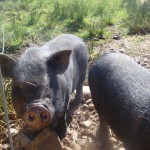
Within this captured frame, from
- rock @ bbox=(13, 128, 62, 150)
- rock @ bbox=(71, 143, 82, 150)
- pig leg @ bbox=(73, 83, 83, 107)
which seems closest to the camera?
rock @ bbox=(13, 128, 62, 150)

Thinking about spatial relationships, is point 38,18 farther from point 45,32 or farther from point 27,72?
point 27,72

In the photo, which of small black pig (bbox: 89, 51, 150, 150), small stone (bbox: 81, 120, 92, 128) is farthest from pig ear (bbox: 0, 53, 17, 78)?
small stone (bbox: 81, 120, 92, 128)

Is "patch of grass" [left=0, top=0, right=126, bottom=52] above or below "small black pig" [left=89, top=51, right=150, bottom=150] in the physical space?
below

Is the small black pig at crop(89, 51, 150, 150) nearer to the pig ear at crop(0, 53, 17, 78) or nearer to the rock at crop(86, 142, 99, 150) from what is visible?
the rock at crop(86, 142, 99, 150)

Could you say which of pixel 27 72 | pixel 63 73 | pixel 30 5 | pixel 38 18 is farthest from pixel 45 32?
pixel 27 72

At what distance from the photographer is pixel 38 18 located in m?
6.23

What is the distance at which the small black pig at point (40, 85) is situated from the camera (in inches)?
110

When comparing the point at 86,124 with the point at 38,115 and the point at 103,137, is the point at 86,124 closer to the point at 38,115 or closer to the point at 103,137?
the point at 103,137

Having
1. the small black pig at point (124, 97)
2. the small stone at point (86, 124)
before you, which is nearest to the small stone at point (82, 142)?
the small stone at point (86, 124)

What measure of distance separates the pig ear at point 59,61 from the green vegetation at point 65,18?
2.02m

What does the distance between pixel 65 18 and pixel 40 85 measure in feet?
11.7

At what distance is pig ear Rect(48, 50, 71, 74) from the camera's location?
316 cm

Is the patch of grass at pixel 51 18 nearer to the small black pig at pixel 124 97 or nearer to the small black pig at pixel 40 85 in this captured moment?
the small black pig at pixel 40 85

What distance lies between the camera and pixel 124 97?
9.06ft
